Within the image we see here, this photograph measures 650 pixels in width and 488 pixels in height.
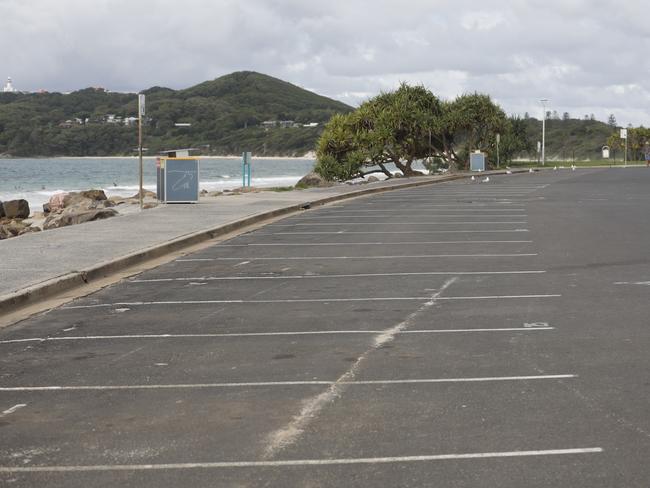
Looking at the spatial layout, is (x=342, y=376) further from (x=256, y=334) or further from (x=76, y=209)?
(x=76, y=209)

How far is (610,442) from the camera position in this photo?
5746 millimetres

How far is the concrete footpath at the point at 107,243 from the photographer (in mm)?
12281

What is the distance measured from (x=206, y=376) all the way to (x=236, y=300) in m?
3.87

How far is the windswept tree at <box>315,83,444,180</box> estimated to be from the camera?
5453 cm

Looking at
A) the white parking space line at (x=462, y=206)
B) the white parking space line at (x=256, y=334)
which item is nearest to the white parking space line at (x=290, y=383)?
the white parking space line at (x=256, y=334)

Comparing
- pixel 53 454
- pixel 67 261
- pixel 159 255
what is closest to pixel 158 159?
pixel 159 255

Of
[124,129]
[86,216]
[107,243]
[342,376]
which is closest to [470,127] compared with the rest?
[86,216]

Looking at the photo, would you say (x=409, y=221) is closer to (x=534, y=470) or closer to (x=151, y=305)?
(x=151, y=305)

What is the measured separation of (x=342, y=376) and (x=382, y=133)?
47.7m

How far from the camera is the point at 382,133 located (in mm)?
54656

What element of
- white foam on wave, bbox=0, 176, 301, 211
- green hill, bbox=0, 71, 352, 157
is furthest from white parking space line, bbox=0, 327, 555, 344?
green hill, bbox=0, 71, 352, 157

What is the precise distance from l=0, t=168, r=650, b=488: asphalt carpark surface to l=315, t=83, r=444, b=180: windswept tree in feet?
129

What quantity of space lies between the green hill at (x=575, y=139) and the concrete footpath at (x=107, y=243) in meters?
86.1

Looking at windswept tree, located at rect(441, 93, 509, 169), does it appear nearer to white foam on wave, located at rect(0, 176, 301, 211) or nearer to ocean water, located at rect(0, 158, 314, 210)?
white foam on wave, located at rect(0, 176, 301, 211)
